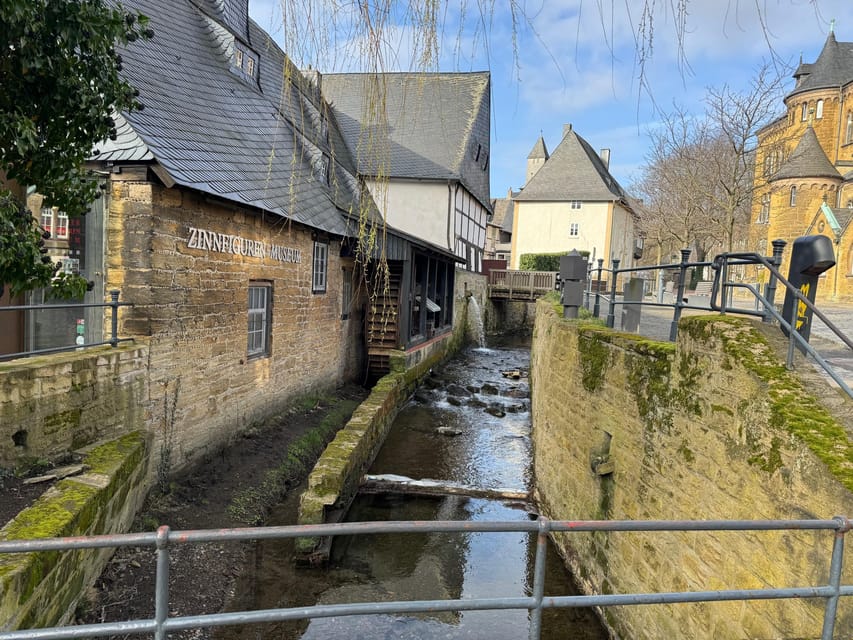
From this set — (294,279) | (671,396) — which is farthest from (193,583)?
(294,279)

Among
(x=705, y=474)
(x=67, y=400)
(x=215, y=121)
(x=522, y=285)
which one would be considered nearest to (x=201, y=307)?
(x=67, y=400)

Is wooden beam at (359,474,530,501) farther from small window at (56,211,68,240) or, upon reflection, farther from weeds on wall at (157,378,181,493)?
small window at (56,211,68,240)

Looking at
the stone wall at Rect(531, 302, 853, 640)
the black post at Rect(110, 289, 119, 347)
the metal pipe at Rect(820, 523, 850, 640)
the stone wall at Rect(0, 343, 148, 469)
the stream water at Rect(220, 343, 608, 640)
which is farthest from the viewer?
the black post at Rect(110, 289, 119, 347)

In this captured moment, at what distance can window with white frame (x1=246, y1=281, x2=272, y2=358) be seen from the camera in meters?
9.59

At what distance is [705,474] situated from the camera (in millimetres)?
4184

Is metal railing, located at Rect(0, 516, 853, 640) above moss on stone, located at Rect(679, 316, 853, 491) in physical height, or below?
below

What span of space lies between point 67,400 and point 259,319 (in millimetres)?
4558

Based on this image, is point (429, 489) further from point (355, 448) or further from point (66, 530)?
point (66, 530)

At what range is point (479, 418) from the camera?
13961 millimetres

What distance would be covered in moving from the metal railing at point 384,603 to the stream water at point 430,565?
12.4 ft

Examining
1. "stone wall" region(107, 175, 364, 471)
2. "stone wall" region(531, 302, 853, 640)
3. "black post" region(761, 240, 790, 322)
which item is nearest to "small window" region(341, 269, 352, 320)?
"stone wall" region(107, 175, 364, 471)

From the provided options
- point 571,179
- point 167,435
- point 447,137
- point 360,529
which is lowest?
point 167,435

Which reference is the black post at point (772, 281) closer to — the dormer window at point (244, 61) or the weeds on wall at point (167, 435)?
the weeds on wall at point (167, 435)

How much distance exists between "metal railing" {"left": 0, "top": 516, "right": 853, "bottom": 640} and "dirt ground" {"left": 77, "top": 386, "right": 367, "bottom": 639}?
345 centimetres
